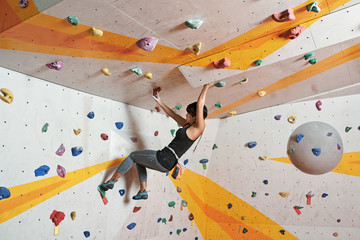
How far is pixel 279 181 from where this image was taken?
3.79 metres

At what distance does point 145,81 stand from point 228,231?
2470mm

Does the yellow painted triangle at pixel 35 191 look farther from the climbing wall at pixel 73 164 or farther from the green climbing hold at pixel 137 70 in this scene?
the green climbing hold at pixel 137 70

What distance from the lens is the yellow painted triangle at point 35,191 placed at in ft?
6.56

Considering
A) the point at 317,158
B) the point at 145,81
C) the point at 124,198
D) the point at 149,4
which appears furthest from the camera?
the point at 317,158

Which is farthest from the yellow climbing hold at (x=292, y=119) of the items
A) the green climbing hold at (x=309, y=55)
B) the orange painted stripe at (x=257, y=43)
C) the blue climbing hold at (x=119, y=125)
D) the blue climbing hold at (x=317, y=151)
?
the blue climbing hold at (x=119, y=125)

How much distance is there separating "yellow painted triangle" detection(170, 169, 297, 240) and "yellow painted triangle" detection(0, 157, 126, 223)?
1.51 metres

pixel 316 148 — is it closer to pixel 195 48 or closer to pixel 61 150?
pixel 195 48

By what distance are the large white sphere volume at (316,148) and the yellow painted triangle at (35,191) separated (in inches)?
96.7

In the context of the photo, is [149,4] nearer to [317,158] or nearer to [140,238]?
[140,238]

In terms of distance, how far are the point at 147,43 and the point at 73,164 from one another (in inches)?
47.4

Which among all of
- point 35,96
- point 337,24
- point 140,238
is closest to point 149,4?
point 35,96

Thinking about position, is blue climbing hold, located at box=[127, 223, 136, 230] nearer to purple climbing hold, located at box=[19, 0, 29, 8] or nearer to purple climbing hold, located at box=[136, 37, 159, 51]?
purple climbing hold, located at box=[136, 37, 159, 51]

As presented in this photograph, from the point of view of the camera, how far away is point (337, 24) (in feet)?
7.53

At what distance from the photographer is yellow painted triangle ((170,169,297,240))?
387 centimetres
